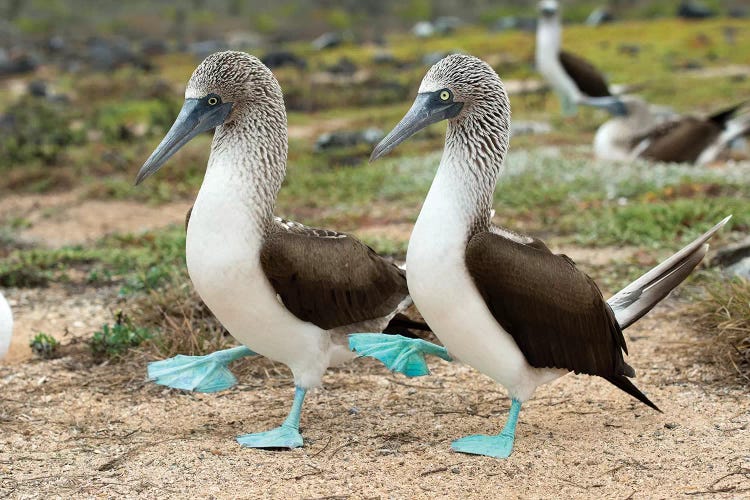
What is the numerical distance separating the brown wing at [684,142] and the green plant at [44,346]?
752cm

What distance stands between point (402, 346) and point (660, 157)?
7352 mm

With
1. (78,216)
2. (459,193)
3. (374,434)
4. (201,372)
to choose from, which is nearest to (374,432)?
(374,434)

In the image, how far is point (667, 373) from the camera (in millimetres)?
5062

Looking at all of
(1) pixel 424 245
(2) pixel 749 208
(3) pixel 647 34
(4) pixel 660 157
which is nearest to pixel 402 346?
(1) pixel 424 245

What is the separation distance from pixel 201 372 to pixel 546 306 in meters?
1.67

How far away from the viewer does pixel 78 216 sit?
9.57 m

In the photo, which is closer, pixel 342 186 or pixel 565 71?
pixel 342 186

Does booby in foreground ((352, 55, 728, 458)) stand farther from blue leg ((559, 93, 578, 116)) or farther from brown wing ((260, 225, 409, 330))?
blue leg ((559, 93, 578, 116))

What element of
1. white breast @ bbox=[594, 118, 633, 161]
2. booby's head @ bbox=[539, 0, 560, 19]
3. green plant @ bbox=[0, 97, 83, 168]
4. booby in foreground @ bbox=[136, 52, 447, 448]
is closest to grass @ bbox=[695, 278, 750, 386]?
booby in foreground @ bbox=[136, 52, 447, 448]

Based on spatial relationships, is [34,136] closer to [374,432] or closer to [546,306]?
[374,432]

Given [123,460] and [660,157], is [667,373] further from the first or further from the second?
[660,157]

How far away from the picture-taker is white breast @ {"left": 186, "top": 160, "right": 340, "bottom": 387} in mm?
4020

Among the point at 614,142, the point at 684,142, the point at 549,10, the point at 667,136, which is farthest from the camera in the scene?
the point at 549,10

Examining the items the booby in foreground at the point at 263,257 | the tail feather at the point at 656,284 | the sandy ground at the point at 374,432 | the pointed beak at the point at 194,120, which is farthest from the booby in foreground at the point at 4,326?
the tail feather at the point at 656,284
